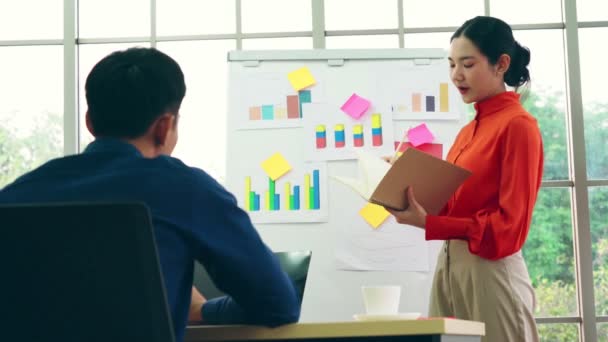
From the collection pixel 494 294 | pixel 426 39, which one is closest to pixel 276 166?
pixel 426 39

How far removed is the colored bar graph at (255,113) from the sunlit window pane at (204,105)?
0.38 meters

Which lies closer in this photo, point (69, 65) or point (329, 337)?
point (329, 337)

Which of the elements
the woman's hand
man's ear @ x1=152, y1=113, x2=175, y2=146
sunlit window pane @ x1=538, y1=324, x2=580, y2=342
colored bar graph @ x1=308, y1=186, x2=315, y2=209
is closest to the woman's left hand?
colored bar graph @ x1=308, y1=186, x2=315, y2=209

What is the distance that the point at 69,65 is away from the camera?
389cm

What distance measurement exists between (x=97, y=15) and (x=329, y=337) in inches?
115

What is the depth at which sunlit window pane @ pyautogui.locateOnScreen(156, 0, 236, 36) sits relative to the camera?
12.8 feet

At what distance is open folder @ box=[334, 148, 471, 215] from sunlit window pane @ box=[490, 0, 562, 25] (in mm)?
1497

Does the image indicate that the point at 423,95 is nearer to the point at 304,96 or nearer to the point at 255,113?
the point at 304,96

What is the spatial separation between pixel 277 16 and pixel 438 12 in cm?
70

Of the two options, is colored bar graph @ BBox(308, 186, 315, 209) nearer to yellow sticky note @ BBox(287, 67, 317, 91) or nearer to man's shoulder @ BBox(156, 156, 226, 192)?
yellow sticky note @ BBox(287, 67, 317, 91)

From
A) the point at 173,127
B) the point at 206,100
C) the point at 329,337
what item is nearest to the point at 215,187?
the point at 173,127

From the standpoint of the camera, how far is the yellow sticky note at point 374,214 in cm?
335

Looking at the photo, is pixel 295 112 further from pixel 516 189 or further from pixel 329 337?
pixel 329 337

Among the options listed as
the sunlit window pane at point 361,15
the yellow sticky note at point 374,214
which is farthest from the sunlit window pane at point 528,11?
the yellow sticky note at point 374,214
